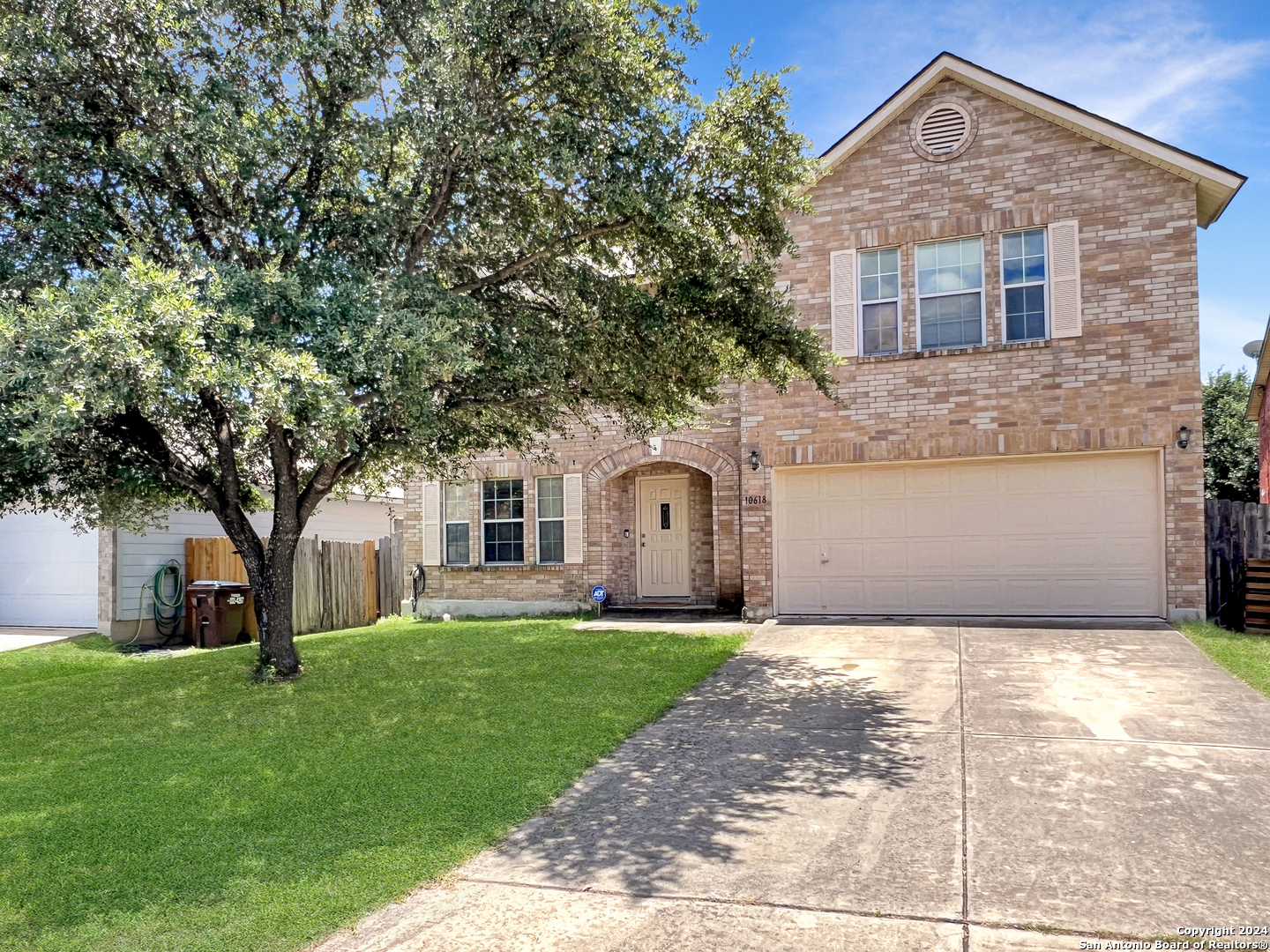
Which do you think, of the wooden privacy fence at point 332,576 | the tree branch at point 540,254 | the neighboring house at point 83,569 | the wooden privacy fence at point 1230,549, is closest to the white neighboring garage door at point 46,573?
the neighboring house at point 83,569

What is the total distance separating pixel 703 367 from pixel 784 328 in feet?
3.46

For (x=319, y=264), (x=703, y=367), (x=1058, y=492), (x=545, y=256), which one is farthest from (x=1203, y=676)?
(x=319, y=264)

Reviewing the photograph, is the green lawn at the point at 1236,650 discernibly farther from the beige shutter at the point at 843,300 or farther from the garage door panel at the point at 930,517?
the beige shutter at the point at 843,300

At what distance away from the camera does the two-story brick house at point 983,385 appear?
10.8 m

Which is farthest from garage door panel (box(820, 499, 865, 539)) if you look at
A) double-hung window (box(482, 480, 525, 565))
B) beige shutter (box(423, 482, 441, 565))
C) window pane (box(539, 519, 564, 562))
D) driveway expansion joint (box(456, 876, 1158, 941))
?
driveway expansion joint (box(456, 876, 1158, 941))

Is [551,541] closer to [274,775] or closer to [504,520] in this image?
[504,520]

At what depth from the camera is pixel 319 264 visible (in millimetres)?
7246

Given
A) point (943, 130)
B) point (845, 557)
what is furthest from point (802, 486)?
point (943, 130)

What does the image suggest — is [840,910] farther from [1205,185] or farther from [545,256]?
[1205,185]

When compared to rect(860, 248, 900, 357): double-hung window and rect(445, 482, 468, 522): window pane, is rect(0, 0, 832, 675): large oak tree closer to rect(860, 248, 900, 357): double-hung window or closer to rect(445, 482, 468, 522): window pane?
rect(860, 248, 900, 357): double-hung window

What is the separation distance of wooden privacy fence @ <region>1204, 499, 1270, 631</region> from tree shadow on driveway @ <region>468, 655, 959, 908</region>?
671 centimetres

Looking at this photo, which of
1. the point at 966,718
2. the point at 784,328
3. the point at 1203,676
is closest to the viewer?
the point at 966,718

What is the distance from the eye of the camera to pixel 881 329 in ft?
39.6

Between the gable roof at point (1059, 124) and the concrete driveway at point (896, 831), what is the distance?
254 inches
